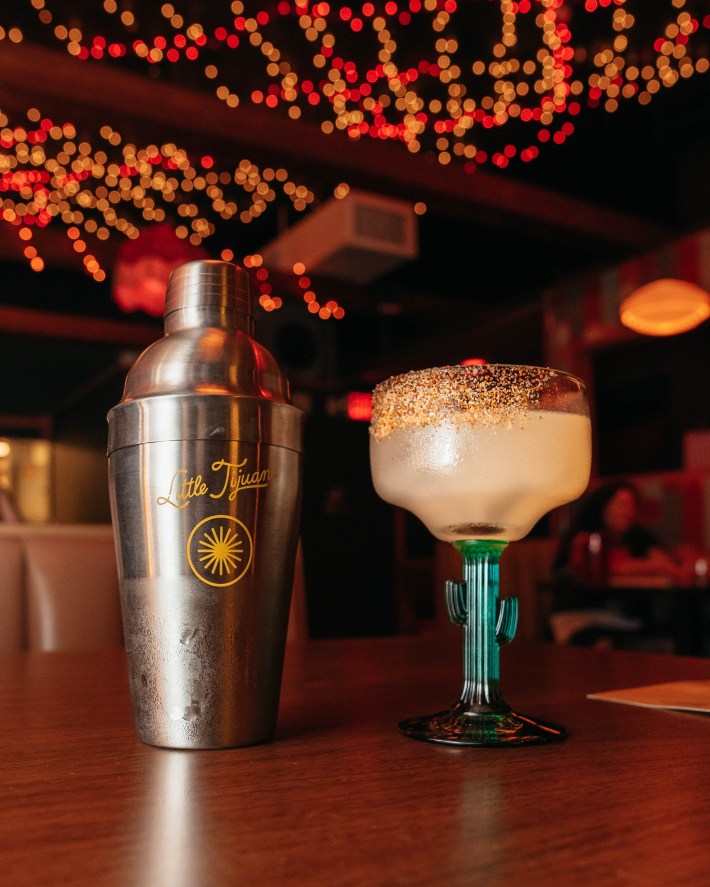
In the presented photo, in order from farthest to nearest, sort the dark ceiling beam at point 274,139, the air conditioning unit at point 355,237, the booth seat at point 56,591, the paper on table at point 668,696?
the air conditioning unit at point 355,237 < the dark ceiling beam at point 274,139 < the booth seat at point 56,591 < the paper on table at point 668,696

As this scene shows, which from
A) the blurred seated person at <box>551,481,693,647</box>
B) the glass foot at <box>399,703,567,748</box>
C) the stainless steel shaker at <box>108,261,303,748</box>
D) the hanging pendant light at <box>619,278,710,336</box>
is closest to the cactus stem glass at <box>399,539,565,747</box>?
the glass foot at <box>399,703,567,748</box>

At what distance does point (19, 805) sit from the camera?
0.35 metres

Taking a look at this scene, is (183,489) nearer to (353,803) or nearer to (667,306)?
(353,803)

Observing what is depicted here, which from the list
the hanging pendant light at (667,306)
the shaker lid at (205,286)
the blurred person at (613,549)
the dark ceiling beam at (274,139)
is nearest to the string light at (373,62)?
the dark ceiling beam at (274,139)

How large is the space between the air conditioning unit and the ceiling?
32 centimetres

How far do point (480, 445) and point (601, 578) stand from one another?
291 cm

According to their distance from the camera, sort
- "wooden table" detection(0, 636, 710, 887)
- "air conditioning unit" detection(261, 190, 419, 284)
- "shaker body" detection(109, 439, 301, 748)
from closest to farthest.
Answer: "wooden table" detection(0, 636, 710, 887) < "shaker body" detection(109, 439, 301, 748) < "air conditioning unit" detection(261, 190, 419, 284)

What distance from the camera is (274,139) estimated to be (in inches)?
142

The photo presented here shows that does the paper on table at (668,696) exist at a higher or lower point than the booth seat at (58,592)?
lower

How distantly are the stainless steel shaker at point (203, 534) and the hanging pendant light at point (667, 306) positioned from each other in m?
4.18

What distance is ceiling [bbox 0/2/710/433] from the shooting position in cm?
338

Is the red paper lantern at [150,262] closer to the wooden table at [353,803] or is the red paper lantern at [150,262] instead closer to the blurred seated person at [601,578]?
the blurred seated person at [601,578]

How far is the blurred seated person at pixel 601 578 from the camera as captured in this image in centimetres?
327

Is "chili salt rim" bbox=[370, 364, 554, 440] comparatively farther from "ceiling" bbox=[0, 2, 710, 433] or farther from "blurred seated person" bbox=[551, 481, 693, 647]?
"ceiling" bbox=[0, 2, 710, 433]
